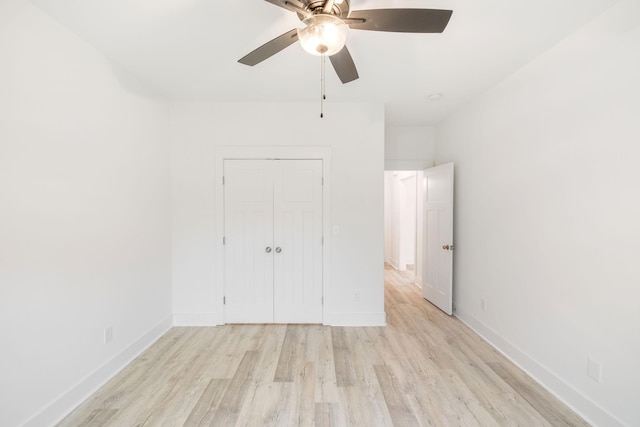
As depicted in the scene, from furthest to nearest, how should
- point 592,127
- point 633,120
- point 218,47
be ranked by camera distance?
point 218,47, point 592,127, point 633,120

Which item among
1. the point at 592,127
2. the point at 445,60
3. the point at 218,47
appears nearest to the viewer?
the point at 592,127

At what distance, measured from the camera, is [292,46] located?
76.4 inches

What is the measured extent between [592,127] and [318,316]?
2.82 meters

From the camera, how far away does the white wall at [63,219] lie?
142 centimetres

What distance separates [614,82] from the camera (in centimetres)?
154

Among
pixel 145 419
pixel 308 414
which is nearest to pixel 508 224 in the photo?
pixel 308 414

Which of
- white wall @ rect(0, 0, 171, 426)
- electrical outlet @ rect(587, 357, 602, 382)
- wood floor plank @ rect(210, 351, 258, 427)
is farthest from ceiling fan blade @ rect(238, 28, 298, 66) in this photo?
electrical outlet @ rect(587, 357, 602, 382)

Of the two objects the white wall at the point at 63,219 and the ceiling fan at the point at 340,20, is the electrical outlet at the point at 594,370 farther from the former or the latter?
the white wall at the point at 63,219

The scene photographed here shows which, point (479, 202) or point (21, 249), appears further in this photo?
point (479, 202)

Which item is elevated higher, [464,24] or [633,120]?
[464,24]

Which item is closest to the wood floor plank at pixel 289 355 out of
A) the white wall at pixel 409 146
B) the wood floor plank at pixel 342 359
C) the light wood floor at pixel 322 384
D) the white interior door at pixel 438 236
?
the light wood floor at pixel 322 384

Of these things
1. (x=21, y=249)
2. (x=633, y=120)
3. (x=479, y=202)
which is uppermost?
(x=633, y=120)

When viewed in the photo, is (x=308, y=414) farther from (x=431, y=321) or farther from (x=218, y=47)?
(x=218, y=47)

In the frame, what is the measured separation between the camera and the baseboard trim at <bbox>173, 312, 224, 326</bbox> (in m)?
2.95
